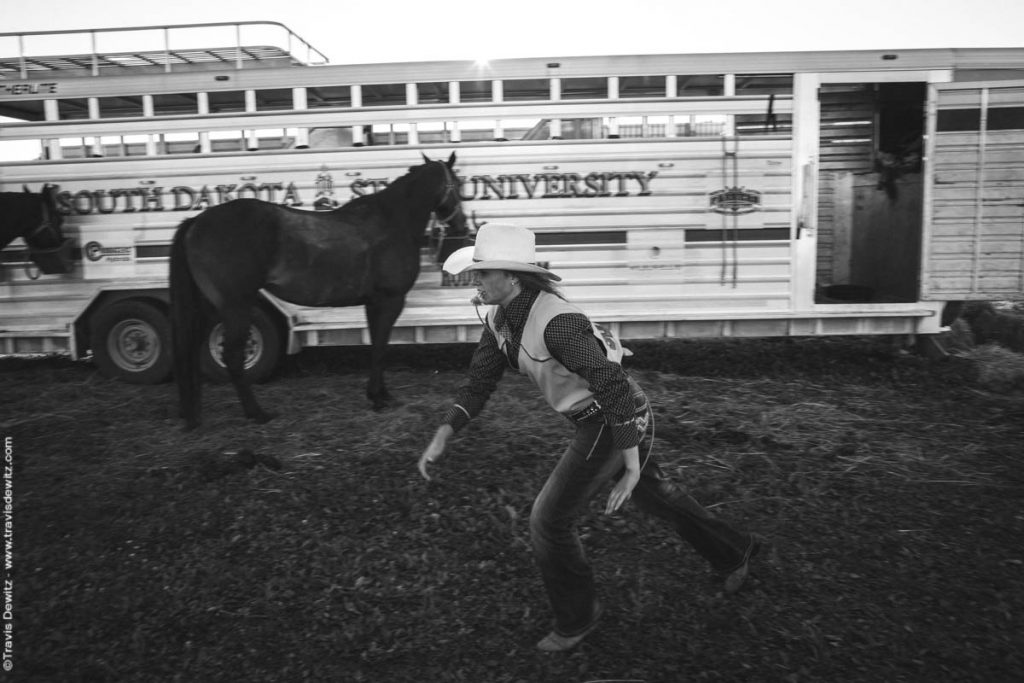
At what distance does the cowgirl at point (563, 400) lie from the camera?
2.88 m

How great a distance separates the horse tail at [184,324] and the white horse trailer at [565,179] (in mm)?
1521

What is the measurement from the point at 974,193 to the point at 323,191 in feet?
21.6

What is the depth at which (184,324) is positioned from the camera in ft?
20.1

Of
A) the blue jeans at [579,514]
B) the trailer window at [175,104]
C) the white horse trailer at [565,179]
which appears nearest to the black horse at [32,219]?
the white horse trailer at [565,179]

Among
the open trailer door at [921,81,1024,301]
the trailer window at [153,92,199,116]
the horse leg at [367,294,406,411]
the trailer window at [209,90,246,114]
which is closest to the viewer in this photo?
the horse leg at [367,294,406,411]

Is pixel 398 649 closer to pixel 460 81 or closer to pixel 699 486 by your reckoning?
pixel 699 486

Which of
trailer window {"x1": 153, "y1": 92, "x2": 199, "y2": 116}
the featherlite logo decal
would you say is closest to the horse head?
the featherlite logo decal

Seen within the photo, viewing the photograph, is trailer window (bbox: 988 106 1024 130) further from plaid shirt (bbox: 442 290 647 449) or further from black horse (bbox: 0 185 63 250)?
black horse (bbox: 0 185 63 250)

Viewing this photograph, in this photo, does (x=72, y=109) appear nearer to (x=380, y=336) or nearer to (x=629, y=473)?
(x=380, y=336)

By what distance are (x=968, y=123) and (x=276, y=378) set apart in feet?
24.9

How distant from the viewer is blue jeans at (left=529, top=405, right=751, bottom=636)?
3029mm

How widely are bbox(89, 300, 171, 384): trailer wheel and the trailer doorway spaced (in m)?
7.47

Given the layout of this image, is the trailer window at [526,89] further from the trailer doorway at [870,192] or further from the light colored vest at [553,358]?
the light colored vest at [553,358]

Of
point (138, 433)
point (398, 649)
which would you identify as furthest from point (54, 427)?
point (398, 649)
